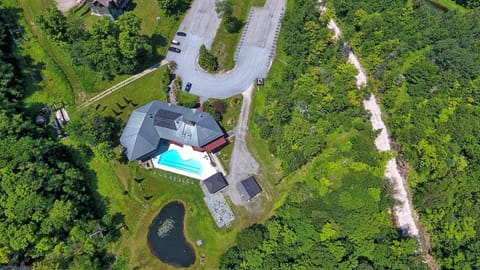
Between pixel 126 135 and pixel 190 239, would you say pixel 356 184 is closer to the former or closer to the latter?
pixel 190 239

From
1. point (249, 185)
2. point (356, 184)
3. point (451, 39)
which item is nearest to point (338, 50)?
point (451, 39)

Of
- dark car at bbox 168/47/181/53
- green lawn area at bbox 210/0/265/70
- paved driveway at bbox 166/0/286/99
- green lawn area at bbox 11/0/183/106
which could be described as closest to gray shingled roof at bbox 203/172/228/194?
paved driveway at bbox 166/0/286/99

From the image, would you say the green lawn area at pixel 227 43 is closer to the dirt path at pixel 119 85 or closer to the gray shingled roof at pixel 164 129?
the dirt path at pixel 119 85

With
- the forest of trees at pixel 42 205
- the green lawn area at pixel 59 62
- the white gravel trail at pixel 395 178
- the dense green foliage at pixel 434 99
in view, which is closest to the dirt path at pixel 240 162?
the forest of trees at pixel 42 205

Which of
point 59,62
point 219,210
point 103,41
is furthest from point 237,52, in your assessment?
point 59,62

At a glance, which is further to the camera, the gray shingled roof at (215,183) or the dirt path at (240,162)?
the dirt path at (240,162)

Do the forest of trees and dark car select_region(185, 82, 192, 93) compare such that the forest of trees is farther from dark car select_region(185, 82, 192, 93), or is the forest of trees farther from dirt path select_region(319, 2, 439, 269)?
dirt path select_region(319, 2, 439, 269)
